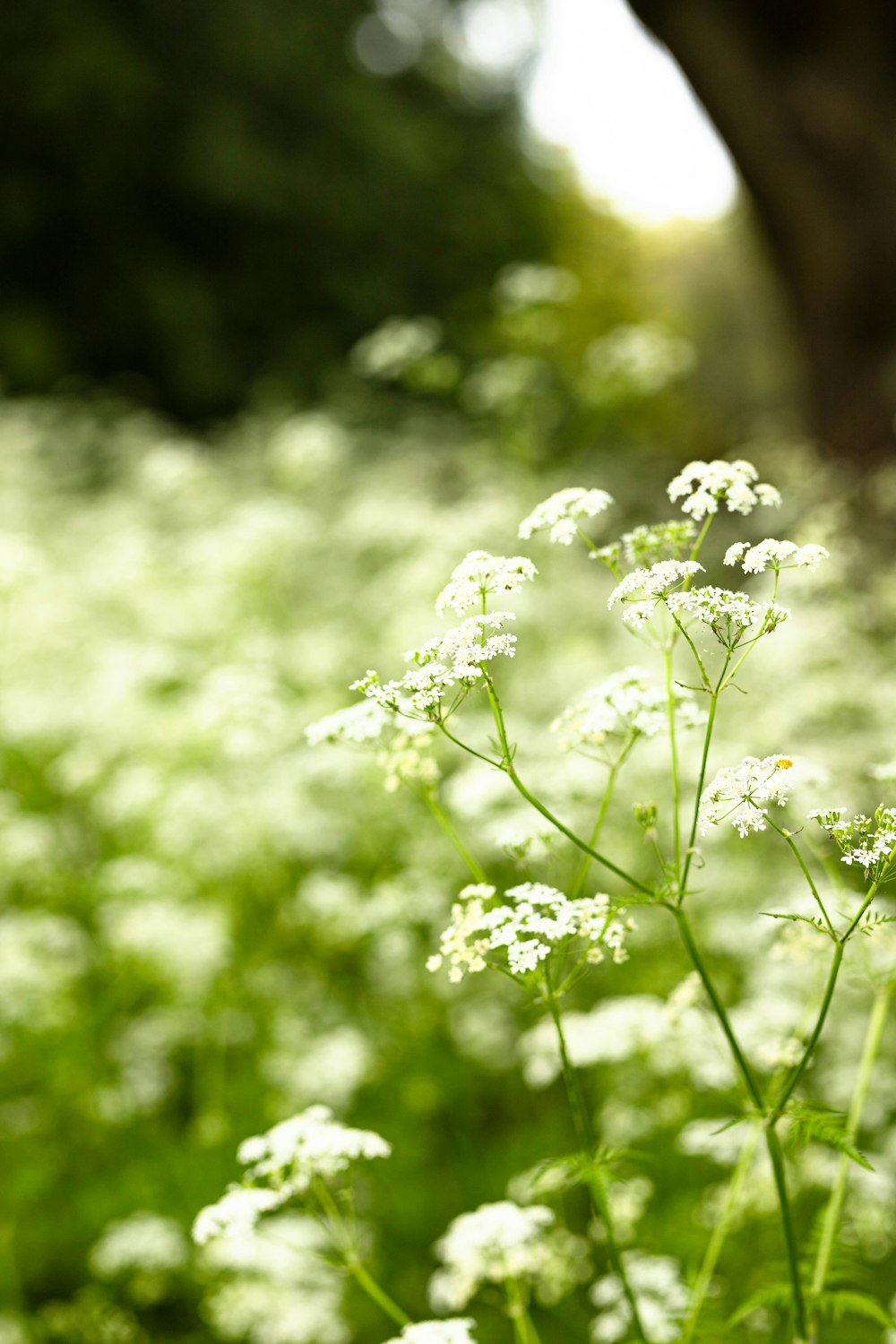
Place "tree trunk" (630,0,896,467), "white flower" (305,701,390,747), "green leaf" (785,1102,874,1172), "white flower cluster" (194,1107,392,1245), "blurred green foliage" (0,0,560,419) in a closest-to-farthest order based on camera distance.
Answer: "green leaf" (785,1102,874,1172), "white flower cluster" (194,1107,392,1245), "white flower" (305,701,390,747), "tree trunk" (630,0,896,467), "blurred green foliage" (0,0,560,419)

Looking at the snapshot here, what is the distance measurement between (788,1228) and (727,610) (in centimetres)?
103

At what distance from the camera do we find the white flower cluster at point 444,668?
1720 mm

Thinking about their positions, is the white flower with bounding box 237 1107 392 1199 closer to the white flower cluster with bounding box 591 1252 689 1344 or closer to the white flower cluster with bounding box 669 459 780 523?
the white flower cluster with bounding box 591 1252 689 1344

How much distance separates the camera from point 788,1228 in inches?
67.4

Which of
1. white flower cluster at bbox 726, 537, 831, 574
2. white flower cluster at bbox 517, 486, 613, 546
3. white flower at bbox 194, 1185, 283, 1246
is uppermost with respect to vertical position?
white flower cluster at bbox 517, 486, 613, 546

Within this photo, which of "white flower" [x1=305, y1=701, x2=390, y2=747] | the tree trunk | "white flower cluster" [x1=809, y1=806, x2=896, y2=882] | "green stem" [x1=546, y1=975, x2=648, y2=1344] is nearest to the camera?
"white flower cluster" [x1=809, y1=806, x2=896, y2=882]

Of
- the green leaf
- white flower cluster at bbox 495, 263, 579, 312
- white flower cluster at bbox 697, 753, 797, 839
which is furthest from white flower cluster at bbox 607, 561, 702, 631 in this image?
white flower cluster at bbox 495, 263, 579, 312

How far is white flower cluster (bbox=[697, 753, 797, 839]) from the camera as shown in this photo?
158 cm

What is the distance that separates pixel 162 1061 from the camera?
15.7ft

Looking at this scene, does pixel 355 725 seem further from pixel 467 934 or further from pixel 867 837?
pixel 867 837

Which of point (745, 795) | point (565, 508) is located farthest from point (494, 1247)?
point (565, 508)

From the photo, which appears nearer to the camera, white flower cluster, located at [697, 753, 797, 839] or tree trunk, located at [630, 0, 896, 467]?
white flower cluster, located at [697, 753, 797, 839]

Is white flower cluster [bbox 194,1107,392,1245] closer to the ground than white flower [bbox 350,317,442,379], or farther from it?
closer to the ground

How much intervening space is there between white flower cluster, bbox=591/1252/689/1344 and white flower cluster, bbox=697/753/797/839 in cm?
147
